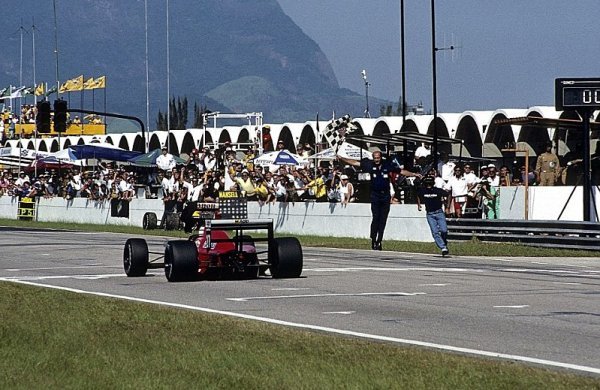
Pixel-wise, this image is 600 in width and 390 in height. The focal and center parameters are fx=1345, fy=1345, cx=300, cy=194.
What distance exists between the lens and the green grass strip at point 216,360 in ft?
30.6

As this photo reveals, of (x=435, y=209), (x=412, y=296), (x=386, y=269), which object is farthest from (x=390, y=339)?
(x=435, y=209)

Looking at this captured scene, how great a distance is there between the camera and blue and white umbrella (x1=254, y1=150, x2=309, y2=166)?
141 feet

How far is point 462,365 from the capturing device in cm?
1017

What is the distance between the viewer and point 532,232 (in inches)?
1142

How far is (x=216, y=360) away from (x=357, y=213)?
24895 mm

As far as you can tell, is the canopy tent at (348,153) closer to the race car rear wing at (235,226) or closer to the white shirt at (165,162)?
the white shirt at (165,162)

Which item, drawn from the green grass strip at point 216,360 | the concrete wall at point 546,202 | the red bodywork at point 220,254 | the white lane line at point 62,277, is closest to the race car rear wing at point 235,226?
the red bodywork at point 220,254

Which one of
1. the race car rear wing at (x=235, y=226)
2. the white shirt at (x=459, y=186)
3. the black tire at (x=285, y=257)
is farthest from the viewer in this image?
the white shirt at (x=459, y=186)

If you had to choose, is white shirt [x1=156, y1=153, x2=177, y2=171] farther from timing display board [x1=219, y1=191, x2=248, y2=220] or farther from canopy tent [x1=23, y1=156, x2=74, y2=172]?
timing display board [x1=219, y1=191, x2=248, y2=220]

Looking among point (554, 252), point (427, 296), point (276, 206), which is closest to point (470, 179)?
point (554, 252)

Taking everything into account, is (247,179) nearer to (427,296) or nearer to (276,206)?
(276,206)

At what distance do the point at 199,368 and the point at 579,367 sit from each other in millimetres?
2873

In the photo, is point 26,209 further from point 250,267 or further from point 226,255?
point 250,267

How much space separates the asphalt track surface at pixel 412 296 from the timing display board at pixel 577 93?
192 inches
